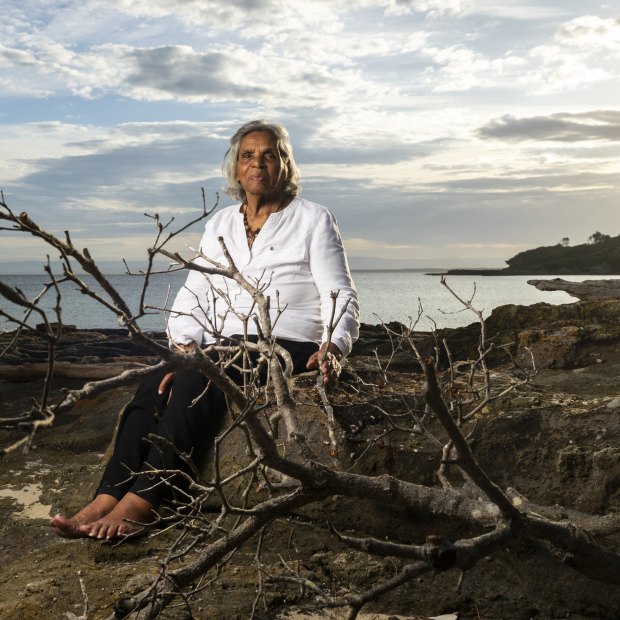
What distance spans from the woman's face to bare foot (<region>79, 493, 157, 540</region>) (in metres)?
2.15

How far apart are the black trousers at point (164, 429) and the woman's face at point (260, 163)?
3.65 ft

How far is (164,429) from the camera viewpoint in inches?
176

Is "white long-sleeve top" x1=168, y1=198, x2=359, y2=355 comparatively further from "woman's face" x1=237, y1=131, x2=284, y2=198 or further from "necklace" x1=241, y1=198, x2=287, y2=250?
"woman's face" x1=237, y1=131, x2=284, y2=198

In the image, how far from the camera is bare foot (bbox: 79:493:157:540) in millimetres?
4188

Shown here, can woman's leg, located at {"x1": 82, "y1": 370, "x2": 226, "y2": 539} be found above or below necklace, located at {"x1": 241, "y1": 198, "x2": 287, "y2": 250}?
below

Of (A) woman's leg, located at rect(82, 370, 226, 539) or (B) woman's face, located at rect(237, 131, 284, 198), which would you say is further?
(B) woman's face, located at rect(237, 131, 284, 198)

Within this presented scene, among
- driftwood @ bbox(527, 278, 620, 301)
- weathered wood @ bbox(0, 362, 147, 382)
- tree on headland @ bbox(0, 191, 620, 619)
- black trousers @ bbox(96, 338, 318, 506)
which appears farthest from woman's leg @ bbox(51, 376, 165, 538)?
driftwood @ bbox(527, 278, 620, 301)

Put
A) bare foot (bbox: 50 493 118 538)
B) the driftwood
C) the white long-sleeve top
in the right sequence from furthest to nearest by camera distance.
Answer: the driftwood → the white long-sleeve top → bare foot (bbox: 50 493 118 538)

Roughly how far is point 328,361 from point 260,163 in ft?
4.88

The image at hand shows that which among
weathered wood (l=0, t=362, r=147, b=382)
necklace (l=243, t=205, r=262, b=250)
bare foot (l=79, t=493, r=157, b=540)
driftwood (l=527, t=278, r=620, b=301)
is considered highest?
necklace (l=243, t=205, r=262, b=250)

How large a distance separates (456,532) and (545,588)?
0.50m

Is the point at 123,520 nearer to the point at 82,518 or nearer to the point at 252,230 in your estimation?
the point at 82,518

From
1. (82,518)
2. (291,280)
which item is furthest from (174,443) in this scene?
Answer: (291,280)

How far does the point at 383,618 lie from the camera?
3.44 metres
